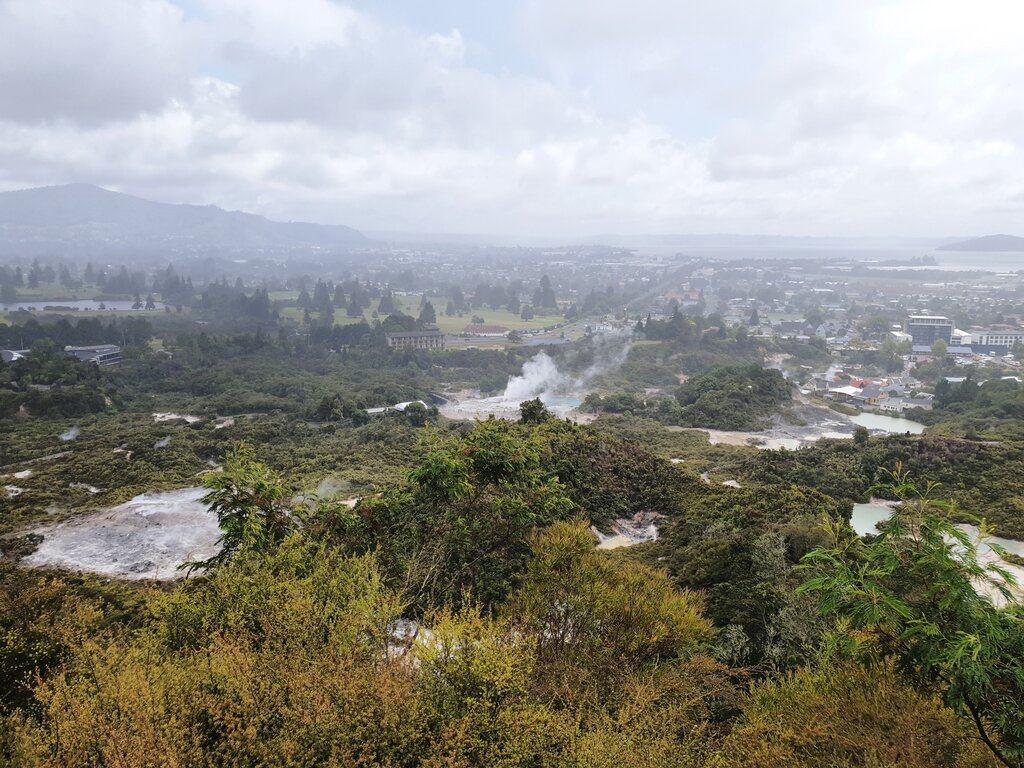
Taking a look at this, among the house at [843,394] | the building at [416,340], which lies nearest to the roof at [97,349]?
the building at [416,340]

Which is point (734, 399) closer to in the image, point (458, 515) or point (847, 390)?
point (847, 390)

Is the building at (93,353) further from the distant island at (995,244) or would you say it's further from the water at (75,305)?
the distant island at (995,244)

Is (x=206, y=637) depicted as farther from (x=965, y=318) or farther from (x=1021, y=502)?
(x=965, y=318)

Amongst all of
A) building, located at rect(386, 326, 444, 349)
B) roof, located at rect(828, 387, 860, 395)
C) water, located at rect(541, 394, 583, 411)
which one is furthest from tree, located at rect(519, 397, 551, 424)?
building, located at rect(386, 326, 444, 349)

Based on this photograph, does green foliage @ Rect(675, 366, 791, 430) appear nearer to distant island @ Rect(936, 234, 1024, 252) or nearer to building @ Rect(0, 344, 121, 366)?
building @ Rect(0, 344, 121, 366)

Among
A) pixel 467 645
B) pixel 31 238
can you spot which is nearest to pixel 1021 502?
pixel 467 645

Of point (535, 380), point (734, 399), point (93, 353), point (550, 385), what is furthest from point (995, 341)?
point (93, 353)
